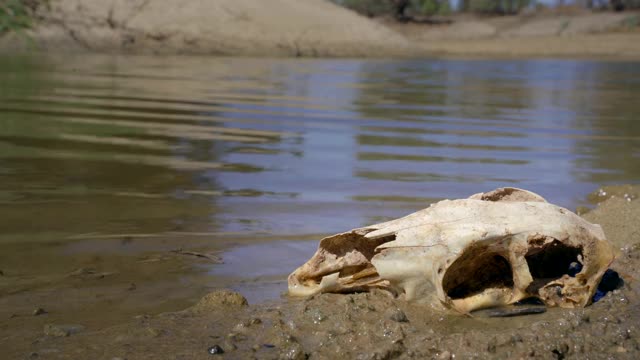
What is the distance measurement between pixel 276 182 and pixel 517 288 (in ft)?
8.51

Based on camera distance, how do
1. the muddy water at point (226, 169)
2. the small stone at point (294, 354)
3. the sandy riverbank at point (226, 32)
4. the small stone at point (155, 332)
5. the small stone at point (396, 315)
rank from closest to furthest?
the small stone at point (294, 354)
the small stone at point (155, 332)
the small stone at point (396, 315)
the muddy water at point (226, 169)
the sandy riverbank at point (226, 32)

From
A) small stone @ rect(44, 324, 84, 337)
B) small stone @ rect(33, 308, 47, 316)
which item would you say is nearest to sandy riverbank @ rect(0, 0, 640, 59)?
small stone @ rect(33, 308, 47, 316)

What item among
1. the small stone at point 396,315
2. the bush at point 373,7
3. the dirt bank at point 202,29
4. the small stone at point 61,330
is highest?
the bush at point 373,7

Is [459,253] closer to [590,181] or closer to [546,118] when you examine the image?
[590,181]

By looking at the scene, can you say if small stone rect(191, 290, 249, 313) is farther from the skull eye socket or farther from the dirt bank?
the dirt bank

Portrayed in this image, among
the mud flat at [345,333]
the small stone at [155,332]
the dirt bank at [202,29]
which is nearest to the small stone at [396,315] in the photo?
the mud flat at [345,333]

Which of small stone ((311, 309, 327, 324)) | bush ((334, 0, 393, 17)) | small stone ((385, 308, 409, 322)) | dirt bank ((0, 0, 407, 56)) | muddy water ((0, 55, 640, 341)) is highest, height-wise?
bush ((334, 0, 393, 17))

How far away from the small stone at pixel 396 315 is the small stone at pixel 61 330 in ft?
3.06

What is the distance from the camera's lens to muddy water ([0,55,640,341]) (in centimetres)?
359

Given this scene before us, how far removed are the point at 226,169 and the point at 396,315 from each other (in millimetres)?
3107

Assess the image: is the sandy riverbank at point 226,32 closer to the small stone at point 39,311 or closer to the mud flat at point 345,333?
the small stone at point 39,311

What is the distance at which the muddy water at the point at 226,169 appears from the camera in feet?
11.8

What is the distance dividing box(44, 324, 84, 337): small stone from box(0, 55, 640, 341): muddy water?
0.06 metres

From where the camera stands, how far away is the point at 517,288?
311 cm
